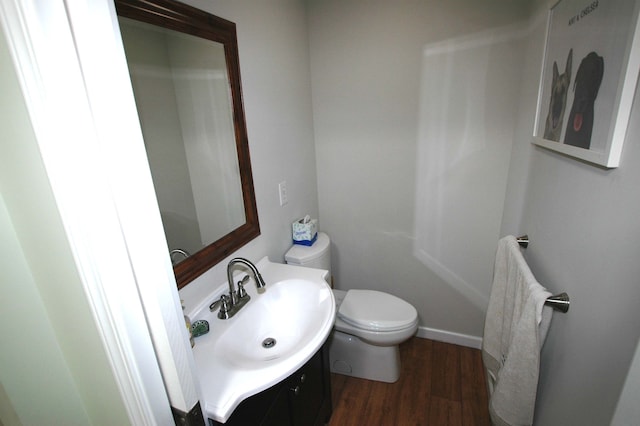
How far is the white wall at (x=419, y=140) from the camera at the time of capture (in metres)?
1.65

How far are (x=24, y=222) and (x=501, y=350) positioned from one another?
1536mm

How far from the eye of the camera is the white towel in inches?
36.0

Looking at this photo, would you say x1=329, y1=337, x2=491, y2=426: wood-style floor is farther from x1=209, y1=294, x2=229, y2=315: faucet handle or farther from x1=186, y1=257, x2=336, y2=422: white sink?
x1=209, y1=294, x2=229, y2=315: faucet handle

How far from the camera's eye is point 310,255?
1.75 metres

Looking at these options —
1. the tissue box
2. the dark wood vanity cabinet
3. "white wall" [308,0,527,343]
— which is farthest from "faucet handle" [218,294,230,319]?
"white wall" [308,0,527,343]

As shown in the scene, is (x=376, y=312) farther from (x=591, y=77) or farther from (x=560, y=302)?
(x=591, y=77)

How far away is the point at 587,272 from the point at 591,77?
51 cm

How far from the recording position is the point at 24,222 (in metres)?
0.54

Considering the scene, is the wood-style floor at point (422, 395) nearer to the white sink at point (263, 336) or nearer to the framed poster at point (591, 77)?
the white sink at point (263, 336)

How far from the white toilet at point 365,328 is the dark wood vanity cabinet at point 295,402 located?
1.01 feet

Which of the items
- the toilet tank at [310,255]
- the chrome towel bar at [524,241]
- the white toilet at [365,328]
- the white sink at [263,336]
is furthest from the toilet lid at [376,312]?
the chrome towel bar at [524,241]

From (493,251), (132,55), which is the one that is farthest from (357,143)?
(132,55)

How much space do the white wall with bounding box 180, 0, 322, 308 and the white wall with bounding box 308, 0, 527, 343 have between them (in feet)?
0.59

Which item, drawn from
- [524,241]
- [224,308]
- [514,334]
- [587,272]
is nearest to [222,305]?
[224,308]
